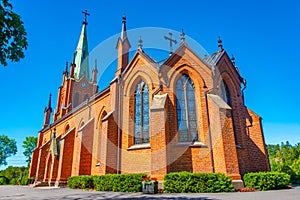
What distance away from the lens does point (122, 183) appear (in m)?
12.3

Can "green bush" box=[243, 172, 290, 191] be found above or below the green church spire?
below

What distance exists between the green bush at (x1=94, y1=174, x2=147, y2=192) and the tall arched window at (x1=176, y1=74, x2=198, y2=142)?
3.76 meters

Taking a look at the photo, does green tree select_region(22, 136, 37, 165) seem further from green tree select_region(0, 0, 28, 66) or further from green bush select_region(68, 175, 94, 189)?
green tree select_region(0, 0, 28, 66)

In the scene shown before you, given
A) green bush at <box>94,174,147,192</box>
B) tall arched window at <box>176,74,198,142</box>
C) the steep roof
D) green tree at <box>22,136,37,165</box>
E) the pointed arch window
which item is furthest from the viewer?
green tree at <box>22,136,37,165</box>

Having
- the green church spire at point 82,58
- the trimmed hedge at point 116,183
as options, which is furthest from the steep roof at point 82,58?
the trimmed hedge at point 116,183

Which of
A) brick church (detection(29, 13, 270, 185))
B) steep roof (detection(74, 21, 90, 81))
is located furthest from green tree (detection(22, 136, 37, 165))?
brick church (detection(29, 13, 270, 185))

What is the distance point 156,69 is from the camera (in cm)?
1566

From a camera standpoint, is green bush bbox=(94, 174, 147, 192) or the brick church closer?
green bush bbox=(94, 174, 147, 192)

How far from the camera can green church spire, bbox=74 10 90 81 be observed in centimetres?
3973

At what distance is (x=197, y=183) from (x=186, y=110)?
501 cm

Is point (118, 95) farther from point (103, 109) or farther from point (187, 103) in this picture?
point (187, 103)

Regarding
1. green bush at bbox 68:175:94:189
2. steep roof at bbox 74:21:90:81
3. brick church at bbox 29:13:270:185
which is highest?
steep roof at bbox 74:21:90:81

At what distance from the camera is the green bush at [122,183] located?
12.0 m

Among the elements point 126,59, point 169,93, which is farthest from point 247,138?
point 126,59
